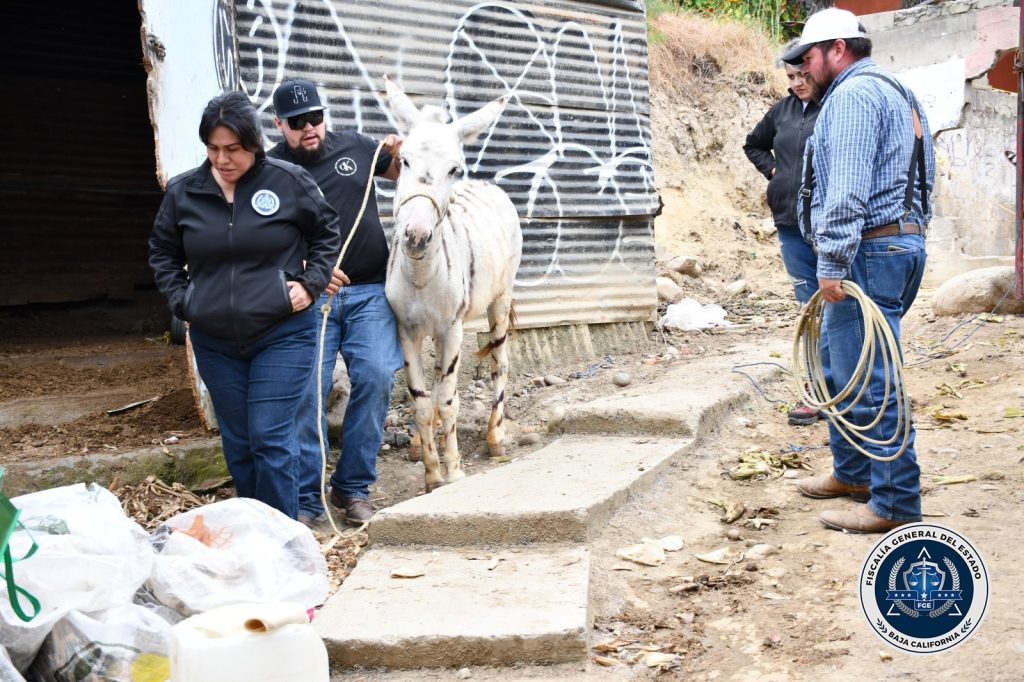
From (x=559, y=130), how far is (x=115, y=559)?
522 centimetres

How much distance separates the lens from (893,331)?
3.90 m

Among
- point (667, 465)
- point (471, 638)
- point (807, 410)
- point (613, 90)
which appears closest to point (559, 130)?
point (613, 90)

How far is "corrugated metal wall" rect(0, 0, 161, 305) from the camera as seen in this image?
9.24 meters

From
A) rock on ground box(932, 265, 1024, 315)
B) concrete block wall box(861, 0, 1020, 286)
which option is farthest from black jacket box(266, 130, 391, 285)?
concrete block wall box(861, 0, 1020, 286)

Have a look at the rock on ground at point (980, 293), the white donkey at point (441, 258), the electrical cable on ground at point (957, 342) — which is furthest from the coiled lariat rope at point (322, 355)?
the rock on ground at point (980, 293)

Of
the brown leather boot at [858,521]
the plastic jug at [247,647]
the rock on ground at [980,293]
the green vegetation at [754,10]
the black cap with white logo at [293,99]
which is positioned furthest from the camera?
the green vegetation at [754,10]

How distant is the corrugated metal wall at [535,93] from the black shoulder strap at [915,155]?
3.44 meters

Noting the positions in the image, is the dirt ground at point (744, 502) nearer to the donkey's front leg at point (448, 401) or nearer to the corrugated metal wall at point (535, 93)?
the donkey's front leg at point (448, 401)

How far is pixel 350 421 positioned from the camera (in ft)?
16.4

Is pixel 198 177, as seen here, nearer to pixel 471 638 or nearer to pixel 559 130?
pixel 471 638

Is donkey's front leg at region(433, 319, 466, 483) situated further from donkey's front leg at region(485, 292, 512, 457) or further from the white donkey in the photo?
donkey's front leg at region(485, 292, 512, 457)

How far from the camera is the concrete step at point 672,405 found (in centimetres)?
546

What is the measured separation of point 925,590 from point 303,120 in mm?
3453

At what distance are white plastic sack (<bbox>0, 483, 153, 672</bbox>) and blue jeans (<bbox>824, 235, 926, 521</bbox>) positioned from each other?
2.78 metres
